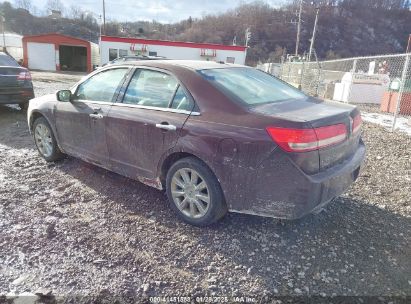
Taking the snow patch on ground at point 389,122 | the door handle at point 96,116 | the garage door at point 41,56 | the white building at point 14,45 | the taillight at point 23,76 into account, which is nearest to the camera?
the door handle at point 96,116

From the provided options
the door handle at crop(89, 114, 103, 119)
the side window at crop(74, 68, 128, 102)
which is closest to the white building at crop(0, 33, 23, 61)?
the side window at crop(74, 68, 128, 102)

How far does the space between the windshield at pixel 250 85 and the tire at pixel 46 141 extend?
275 centimetres

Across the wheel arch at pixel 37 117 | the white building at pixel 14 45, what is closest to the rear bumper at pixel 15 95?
the wheel arch at pixel 37 117

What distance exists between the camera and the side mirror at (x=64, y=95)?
15.0 ft

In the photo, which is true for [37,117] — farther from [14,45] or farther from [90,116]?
[14,45]

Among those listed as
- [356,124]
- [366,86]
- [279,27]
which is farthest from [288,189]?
[279,27]

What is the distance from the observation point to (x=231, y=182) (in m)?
3.09

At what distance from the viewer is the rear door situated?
3455 mm

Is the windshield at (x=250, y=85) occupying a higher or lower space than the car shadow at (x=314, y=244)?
higher

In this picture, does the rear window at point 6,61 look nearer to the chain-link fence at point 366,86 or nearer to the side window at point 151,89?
the side window at point 151,89

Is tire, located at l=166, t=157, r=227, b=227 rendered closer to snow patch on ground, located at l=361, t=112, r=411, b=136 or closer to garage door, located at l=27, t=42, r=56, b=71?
snow patch on ground, located at l=361, t=112, r=411, b=136

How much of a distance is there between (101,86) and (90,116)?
0.41m

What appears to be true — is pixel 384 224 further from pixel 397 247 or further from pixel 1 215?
pixel 1 215

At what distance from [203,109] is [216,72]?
63 cm
